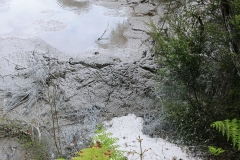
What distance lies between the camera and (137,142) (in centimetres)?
448

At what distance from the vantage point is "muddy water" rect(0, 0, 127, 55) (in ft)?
25.7

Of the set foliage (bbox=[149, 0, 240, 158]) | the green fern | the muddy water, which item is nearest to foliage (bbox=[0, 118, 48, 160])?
foliage (bbox=[149, 0, 240, 158])

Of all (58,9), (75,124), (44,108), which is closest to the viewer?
(75,124)

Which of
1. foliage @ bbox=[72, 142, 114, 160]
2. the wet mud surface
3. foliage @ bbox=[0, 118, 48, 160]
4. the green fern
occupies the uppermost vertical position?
foliage @ bbox=[72, 142, 114, 160]

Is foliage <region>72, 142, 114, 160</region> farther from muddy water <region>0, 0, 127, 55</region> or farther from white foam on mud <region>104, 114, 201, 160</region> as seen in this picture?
muddy water <region>0, 0, 127, 55</region>

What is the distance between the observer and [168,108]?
4.50 m

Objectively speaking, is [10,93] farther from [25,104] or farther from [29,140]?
[29,140]

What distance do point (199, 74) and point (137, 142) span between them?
134cm

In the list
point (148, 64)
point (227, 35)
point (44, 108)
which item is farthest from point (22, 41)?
point (227, 35)

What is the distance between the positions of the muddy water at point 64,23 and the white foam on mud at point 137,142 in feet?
9.48

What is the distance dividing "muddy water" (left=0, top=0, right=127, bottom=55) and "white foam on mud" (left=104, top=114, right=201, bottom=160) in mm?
2890

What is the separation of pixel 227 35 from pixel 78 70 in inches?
143

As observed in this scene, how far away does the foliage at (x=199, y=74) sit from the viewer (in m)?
3.90

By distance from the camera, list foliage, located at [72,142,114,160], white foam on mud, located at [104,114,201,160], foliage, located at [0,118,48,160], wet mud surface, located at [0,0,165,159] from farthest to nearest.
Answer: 1. wet mud surface, located at [0,0,165,159]
2. foliage, located at [0,118,48,160]
3. white foam on mud, located at [104,114,201,160]
4. foliage, located at [72,142,114,160]
